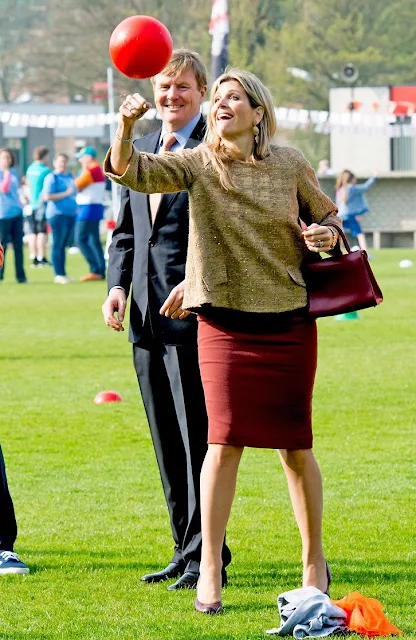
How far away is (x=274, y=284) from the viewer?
206 inches

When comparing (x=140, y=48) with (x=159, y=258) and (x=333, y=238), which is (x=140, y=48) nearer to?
(x=333, y=238)

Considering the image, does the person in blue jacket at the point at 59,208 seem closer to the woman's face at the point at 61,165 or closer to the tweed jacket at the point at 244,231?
the woman's face at the point at 61,165

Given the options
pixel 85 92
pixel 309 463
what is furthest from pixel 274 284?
pixel 85 92

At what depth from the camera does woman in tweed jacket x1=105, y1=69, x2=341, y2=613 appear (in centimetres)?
522

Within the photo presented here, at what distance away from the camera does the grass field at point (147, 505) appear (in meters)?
5.41

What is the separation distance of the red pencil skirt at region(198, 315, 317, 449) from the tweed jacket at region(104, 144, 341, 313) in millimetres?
119

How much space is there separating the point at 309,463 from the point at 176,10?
65.3 m

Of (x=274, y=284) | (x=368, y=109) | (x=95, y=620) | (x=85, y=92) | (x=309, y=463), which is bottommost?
(x=95, y=620)

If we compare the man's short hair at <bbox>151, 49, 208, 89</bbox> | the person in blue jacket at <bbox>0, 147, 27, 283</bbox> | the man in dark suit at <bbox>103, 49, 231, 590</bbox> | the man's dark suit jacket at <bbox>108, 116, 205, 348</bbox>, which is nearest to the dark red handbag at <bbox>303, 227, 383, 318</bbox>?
the man in dark suit at <bbox>103, 49, 231, 590</bbox>

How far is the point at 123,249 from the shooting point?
19.8 feet

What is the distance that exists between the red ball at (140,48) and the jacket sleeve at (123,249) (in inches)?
39.9

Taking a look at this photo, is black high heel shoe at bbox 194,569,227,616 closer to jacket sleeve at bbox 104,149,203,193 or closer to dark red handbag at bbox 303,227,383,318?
dark red handbag at bbox 303,227,383,318

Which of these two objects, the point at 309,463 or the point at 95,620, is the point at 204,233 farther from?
the point at 95,620

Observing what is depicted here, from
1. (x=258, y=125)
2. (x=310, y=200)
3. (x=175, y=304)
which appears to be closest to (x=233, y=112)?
(x=258, y=125)
